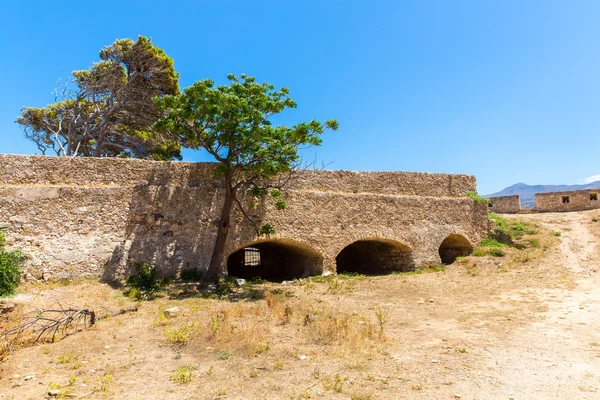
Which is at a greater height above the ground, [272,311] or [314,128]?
[314,128]

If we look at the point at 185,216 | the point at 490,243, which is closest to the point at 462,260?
the point at 490,243

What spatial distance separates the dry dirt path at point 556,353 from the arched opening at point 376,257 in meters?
5.19

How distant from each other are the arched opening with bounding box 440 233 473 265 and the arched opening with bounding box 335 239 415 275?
106 inches

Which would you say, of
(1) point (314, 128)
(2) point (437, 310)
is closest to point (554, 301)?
(2) point (437, 310)

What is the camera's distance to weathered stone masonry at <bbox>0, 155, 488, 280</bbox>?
10555mm

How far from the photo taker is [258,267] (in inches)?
792

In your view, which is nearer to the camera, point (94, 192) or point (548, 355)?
point (548, 355)

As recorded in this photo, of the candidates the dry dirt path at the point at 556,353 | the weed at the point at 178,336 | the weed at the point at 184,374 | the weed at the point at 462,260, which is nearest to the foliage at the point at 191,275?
the weed at the point at 178,336

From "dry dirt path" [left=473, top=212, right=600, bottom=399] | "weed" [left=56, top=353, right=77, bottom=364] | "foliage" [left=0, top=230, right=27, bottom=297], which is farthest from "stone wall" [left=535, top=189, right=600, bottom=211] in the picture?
"foliage" [left=0, top=230, right=27, bottom=297]

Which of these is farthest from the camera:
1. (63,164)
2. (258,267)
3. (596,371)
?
(258,267)

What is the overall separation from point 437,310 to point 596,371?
416 cm

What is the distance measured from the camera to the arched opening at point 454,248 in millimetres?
16812

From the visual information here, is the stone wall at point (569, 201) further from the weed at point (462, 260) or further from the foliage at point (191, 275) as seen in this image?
the foliage at point (191, 275)

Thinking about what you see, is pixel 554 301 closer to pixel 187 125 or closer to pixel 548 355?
pixel 548 355
